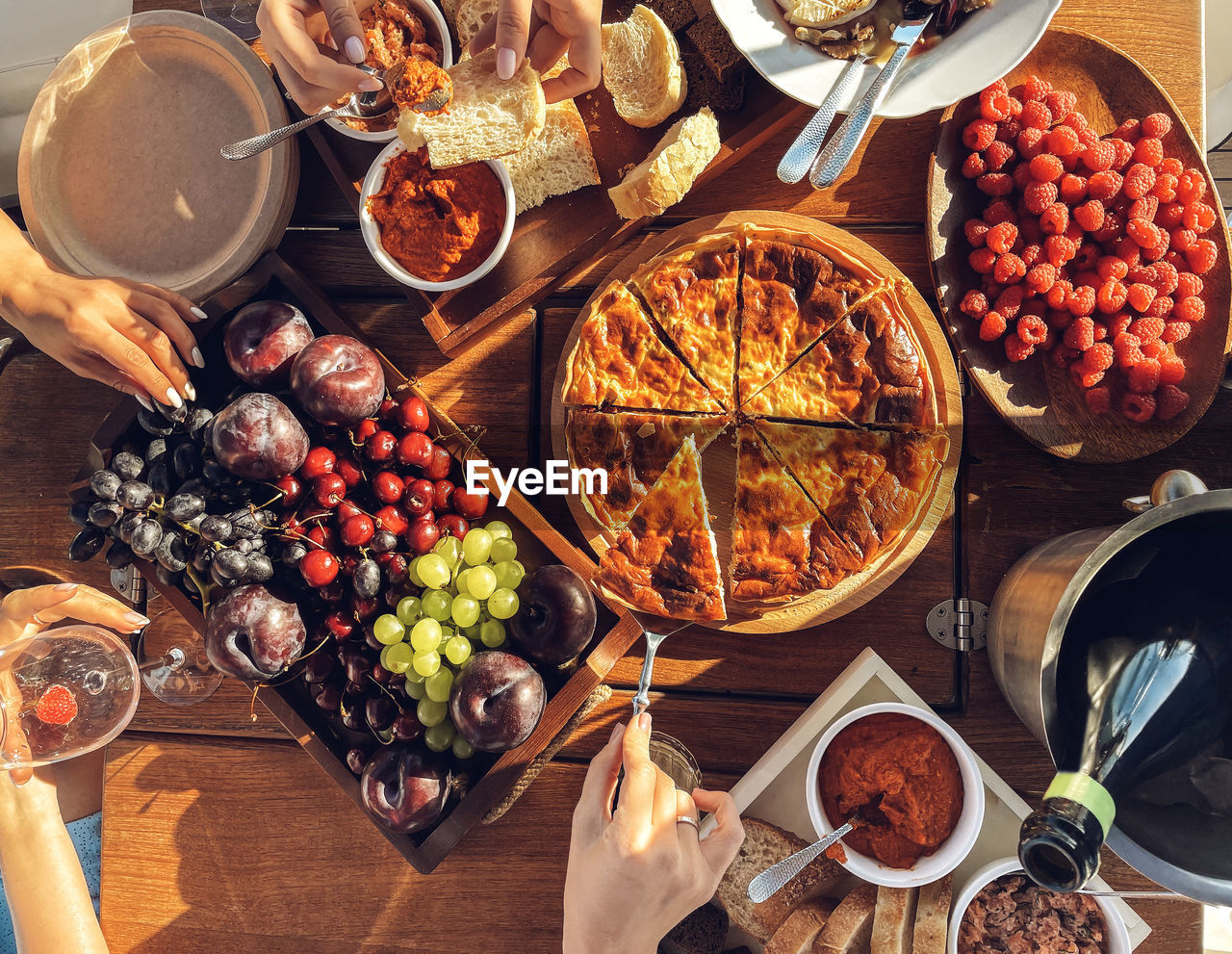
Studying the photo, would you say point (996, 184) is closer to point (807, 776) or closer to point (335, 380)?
point (807, 776)

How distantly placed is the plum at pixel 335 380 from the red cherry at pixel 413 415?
67 millimetres

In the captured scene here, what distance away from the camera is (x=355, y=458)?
1.78 meters

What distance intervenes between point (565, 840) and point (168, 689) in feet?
3.63

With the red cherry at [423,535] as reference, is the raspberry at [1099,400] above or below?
below

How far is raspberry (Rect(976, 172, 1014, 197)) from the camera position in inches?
70.0

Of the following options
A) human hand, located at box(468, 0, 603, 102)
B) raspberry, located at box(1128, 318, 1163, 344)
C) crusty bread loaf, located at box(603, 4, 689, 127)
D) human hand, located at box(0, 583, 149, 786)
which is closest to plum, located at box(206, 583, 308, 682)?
human hand, located at box(0, 583, 149, 786)

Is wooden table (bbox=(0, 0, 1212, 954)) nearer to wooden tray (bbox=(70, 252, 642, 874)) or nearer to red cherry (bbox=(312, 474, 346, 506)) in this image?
wooden tray (bbox=(70, 252, 642, 874))

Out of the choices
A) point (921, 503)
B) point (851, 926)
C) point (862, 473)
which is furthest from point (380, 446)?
point (851, 926)

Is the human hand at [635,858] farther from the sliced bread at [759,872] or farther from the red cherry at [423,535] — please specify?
the red cherry at [423,535]

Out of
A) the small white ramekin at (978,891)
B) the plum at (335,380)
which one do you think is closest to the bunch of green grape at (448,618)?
the plum at (335,380)

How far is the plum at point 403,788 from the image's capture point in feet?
5.41

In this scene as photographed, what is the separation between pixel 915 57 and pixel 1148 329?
815mm

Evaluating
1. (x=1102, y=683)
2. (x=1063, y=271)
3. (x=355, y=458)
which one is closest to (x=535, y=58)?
(x=355, y=458)

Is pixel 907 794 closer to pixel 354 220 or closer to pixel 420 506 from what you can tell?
pixel 420 506
